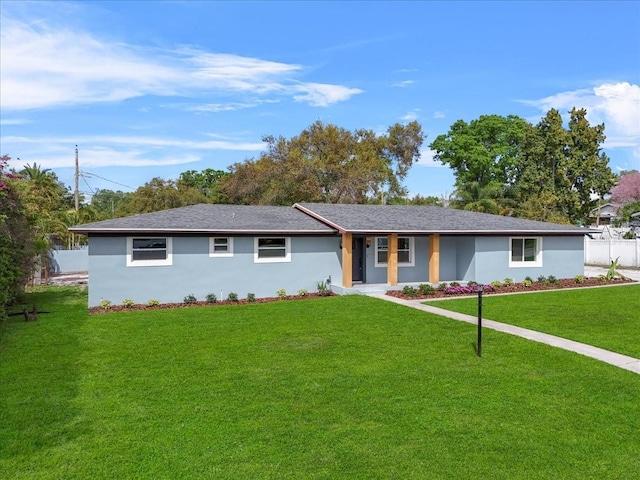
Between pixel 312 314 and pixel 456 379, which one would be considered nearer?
pixel 456 379

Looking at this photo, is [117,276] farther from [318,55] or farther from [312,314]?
[318,55]

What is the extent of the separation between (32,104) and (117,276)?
12.3 metres

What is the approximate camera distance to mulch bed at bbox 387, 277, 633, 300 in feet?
54.6

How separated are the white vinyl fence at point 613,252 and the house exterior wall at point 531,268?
374 inches

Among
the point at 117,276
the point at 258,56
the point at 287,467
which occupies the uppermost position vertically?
the point at 258,56

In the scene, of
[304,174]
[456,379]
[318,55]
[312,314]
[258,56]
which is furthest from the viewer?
[304,174]

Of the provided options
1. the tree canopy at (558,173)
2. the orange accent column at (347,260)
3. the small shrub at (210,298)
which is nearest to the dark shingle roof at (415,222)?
the orange accent column at (347,260)

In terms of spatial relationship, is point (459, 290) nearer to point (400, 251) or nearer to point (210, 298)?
point (400, 251)

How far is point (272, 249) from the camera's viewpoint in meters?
17.0

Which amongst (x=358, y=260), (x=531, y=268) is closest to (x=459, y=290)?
(x=358, y=260)

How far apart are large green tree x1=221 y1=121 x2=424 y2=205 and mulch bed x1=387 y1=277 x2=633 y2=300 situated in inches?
748

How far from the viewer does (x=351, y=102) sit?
1200 inches

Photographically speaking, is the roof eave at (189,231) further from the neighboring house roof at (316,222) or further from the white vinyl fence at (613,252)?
the white vinyl fence at (613,252)

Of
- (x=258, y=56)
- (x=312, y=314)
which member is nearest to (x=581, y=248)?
(x=312, y=314)
